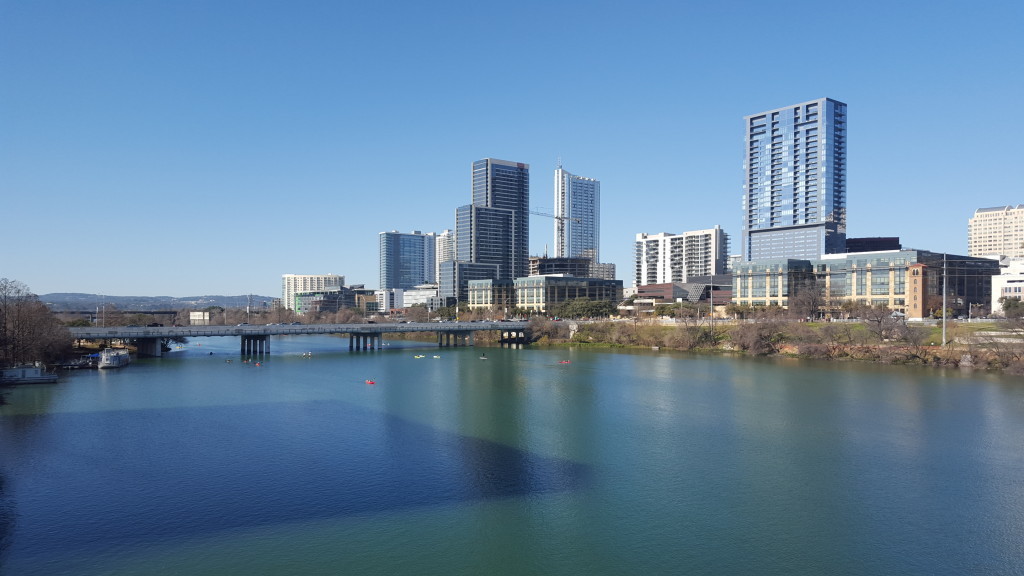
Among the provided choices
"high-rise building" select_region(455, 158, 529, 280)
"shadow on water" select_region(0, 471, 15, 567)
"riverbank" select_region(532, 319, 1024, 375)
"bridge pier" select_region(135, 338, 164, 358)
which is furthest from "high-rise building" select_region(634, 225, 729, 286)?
"shadow on water" select_region(0, 471, 15, 567)

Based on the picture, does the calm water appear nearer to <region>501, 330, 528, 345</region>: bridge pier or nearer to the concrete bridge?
the concrete bridge

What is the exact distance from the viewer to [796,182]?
138000 millimetres

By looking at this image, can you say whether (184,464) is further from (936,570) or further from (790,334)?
(790,334)

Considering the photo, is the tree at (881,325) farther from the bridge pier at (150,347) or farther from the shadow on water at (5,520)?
the bridge pier at (150,347)

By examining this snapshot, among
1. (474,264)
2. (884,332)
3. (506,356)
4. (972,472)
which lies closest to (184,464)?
(972,472)

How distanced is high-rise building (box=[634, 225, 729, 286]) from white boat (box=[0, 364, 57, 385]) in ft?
467

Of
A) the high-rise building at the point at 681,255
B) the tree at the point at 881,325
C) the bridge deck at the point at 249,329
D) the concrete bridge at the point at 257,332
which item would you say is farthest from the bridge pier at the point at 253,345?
the high-rise building at the point at 681,255

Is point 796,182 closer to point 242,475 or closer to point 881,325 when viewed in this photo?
point 881,325

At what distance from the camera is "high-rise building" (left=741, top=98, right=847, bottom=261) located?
13212cm

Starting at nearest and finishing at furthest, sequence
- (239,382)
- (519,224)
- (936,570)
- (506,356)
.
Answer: (936,570) → (239,382) → (506,356) → (519,224)

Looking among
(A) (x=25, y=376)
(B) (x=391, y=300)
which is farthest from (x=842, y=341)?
(B) (x=391, y=300)

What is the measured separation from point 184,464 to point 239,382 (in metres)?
23.9

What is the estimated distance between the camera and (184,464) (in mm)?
23297

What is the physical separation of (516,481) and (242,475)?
31.0 feet
